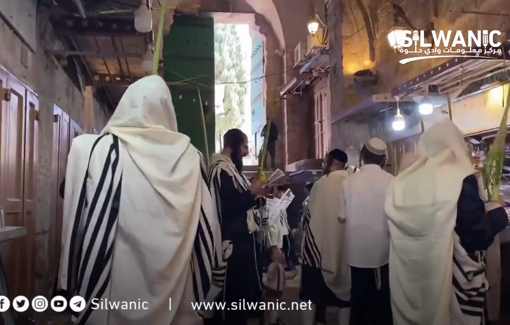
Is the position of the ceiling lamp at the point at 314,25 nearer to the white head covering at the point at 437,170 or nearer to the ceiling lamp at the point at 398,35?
the ceiling lamp at the point at 398,35

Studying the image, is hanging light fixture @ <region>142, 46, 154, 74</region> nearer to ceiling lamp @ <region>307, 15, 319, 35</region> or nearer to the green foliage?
ceiling lamp @ <region>307, 15, 319, 35</region>

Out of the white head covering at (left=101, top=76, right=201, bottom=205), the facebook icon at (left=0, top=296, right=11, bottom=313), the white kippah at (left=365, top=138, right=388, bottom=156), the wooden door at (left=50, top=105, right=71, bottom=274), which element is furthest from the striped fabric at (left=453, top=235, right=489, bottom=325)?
the wooden door at (left=50, top=105, right=71, bottom=274)

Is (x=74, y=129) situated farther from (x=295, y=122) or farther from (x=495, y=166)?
(x=295, y=122)

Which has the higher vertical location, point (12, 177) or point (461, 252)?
point (12, 177)

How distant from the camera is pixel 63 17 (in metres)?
5.09

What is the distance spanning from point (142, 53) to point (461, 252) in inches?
172

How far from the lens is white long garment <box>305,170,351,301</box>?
3.68 m

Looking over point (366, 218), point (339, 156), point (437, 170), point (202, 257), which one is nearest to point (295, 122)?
point (339, 156)

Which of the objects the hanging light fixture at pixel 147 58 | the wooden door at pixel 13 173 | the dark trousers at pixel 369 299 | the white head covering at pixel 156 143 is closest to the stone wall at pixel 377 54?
Answer: the hanging light fixture at pixel 147 58

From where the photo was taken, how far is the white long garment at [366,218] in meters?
3.10

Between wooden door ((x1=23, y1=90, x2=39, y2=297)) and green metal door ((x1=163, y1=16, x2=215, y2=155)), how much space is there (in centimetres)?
586

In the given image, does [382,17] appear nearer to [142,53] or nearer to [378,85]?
[378,85]

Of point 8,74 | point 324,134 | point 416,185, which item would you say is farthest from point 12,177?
point 324,134

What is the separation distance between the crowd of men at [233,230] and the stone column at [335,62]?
6.08 metres
